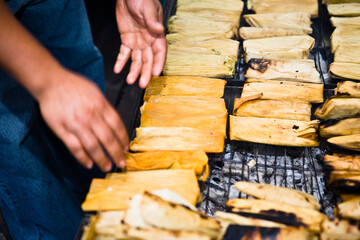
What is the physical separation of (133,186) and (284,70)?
1.80m

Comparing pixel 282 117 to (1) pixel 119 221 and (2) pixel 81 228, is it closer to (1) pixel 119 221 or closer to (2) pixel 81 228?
(1) pixel 119 221

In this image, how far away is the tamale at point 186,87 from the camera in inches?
106

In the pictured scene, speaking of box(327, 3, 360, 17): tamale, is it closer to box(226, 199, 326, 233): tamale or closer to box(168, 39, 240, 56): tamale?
box(168, 39, 240, 56): tamale

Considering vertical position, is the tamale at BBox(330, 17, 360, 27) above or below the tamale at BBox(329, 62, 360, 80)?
above

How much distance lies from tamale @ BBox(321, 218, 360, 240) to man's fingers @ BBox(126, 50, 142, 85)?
1627 millimetres

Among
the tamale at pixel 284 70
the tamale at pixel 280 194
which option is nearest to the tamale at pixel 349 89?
the tamale at pixel 284 70

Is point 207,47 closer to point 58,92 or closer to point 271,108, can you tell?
point 271,108

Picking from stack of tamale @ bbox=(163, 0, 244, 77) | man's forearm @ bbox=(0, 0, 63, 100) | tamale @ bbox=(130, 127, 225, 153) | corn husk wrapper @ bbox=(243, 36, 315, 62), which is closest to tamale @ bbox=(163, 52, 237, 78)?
stack of tamale @ bbox=(163, 0, 244, 77)

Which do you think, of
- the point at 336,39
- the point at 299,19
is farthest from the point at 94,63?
the point at 336,39

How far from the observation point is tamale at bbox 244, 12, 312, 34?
3391 millimetres

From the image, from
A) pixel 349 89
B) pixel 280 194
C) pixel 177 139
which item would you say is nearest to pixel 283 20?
pixel 349 89

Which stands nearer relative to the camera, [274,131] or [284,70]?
[274,131]

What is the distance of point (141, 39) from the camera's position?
2564 millimetres

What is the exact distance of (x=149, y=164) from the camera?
211cm
